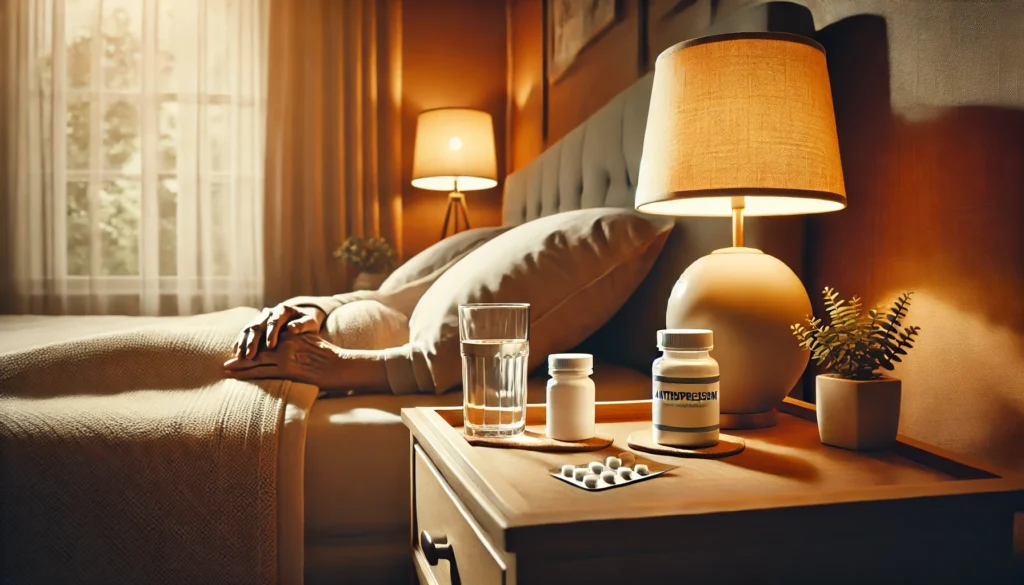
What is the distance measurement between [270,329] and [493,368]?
0.55m

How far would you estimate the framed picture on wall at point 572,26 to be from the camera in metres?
2.42

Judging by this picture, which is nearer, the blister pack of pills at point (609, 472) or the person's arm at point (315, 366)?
the blister pack of pills at point (609, 472)

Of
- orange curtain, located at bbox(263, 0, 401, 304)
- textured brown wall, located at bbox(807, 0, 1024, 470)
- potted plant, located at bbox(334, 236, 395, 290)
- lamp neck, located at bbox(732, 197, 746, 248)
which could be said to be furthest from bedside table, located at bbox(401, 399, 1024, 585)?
orange curtain, located at bbox(263, 0, 401, 304)

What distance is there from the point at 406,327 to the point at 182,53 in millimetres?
2872

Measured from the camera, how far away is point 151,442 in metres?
1.05

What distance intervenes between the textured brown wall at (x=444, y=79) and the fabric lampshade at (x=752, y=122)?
10.2ft

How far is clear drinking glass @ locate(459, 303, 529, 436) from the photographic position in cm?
86

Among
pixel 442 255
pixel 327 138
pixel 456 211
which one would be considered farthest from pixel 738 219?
pixel 327 138

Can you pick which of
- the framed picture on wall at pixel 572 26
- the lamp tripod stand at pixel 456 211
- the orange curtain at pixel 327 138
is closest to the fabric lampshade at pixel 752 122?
the framed picture on wall at pixel 572 26

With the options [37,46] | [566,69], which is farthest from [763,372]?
[37,46]

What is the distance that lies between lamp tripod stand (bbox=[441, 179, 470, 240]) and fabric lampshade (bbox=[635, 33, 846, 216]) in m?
2.72

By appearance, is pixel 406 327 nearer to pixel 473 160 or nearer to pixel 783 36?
pixel 783 36

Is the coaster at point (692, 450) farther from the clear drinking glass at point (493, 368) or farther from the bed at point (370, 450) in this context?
the bed at point (370, 450)

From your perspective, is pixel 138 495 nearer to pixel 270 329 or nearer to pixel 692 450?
pixel 270 329
